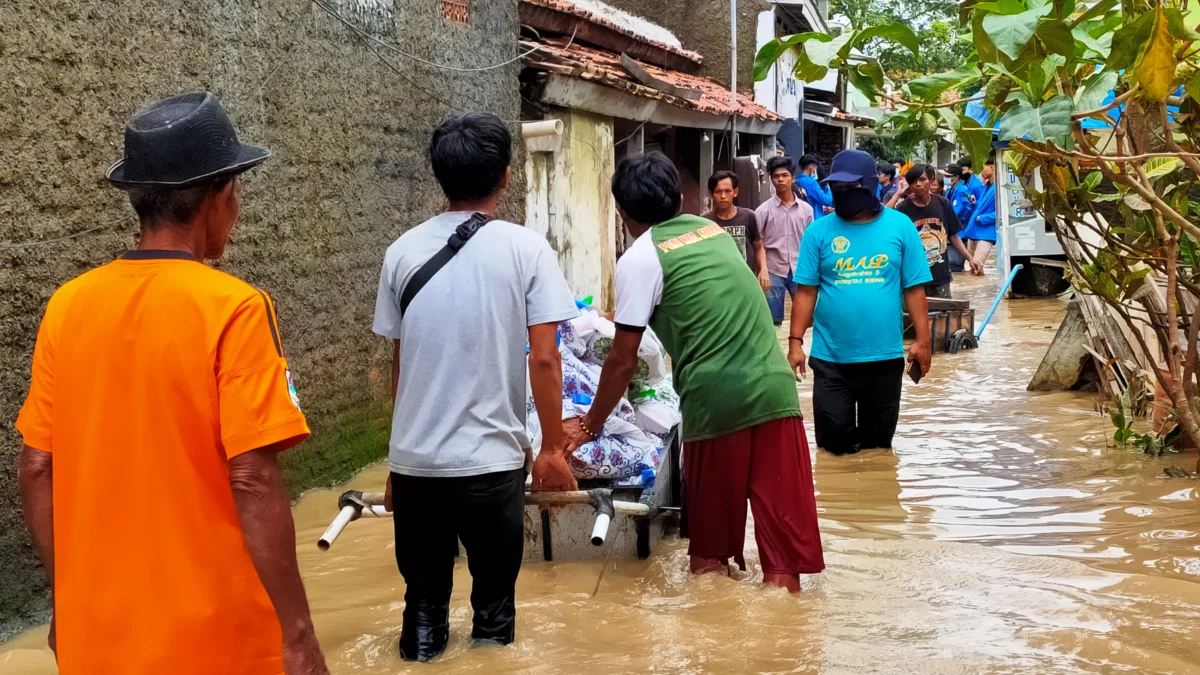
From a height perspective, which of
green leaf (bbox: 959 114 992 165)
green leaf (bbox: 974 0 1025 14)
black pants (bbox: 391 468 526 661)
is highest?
green leaf (bbox: 974 0 1025 14)

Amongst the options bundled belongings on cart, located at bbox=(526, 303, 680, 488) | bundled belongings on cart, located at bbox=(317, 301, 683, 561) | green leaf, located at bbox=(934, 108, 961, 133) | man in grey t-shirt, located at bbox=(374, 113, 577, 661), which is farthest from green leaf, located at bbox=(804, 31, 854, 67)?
bundled belongings on cart, located at bbox=(317, 301, 683, 561)

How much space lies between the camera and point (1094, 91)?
3979 millimetres

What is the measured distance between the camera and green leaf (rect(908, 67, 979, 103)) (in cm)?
457

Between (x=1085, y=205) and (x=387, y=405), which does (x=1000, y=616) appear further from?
(x=387, y=405)

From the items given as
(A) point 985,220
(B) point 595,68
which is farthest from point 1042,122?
(A) point 985,220

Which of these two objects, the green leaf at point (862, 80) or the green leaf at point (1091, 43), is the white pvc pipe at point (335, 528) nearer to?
the green leaf at point (862, 80)

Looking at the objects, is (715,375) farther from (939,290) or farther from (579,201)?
(939,290)

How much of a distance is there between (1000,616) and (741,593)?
97cm

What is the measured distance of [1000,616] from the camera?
4430mm

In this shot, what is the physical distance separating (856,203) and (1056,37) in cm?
252

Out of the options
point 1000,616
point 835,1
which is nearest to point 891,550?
point 1000,616

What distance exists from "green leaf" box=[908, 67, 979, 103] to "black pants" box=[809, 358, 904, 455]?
191 cm

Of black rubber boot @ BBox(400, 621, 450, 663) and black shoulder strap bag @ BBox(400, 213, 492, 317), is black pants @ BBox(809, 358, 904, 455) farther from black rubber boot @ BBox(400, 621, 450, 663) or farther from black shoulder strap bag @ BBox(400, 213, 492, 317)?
black shoulder strap bag @ BBox(400, 213, 492, 317)

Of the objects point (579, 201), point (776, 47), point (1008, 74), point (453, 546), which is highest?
point (776, 47)
